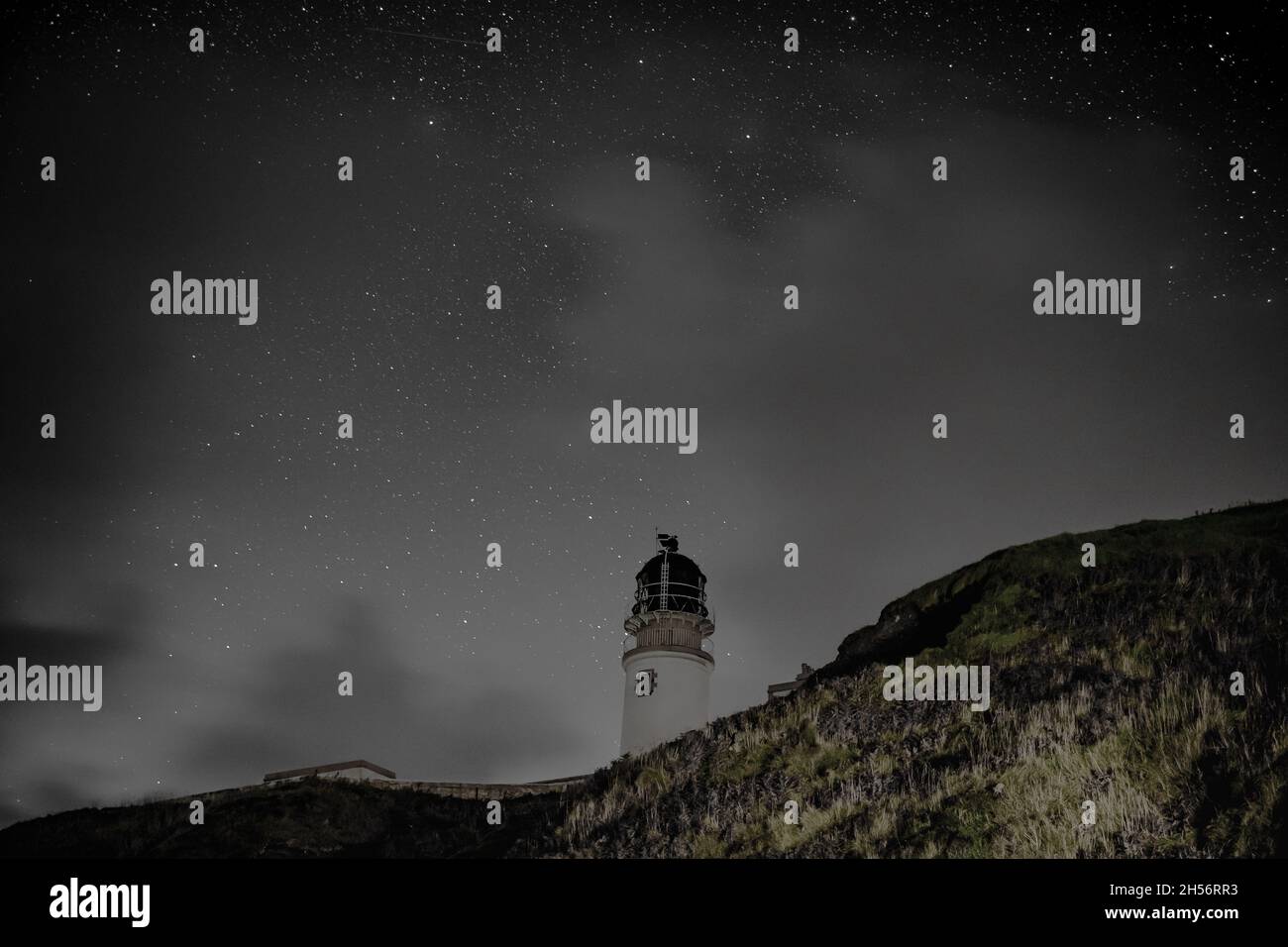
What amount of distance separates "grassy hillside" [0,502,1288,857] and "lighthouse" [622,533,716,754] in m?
7.47

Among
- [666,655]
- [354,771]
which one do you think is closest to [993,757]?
[666,655]

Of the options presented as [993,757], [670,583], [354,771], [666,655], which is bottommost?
[354,771]

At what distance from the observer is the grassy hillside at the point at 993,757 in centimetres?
1623

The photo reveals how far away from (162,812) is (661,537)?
2136 centimetres

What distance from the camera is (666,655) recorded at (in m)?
42.0

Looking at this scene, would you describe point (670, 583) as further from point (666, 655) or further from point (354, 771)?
point (354, 771)

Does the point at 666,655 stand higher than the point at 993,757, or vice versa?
the point at 666,655

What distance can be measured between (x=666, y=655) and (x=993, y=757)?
2328cm

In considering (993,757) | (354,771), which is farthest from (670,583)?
(993,757)

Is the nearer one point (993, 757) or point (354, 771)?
point (993, 757)

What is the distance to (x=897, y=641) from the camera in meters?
30.2

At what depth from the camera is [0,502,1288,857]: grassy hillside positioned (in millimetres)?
Answer: 16234
